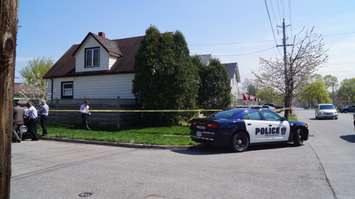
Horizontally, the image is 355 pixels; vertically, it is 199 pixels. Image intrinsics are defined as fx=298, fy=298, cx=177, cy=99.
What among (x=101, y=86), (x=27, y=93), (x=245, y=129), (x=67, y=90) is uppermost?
(x=27, y=93)

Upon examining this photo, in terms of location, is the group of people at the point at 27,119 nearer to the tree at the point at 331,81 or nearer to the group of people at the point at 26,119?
the group of people at the point at 26,119

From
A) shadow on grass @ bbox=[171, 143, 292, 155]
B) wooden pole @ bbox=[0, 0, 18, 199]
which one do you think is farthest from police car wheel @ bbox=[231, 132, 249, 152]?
wooden pole @ bbox=[0, 0, 18, 199]

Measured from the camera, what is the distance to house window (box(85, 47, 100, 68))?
2256cm

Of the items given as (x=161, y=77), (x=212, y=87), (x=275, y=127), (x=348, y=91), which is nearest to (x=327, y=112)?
(x=212, y=87)

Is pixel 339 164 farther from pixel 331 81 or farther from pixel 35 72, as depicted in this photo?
pixel 331 81

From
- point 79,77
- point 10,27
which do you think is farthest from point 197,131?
point 79,77

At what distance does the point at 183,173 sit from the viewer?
711 centimetres

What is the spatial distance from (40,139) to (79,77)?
10448 mm

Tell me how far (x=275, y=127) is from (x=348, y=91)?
3969 inches

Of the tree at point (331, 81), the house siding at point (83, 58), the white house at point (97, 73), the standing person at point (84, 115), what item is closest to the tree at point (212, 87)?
the white house at point (97, 73)

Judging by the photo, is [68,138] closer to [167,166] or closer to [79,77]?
[167,166]

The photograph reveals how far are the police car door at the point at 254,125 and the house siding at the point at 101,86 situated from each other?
1159 cm

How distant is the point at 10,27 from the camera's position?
236 centimetres

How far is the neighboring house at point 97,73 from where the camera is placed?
21.6m
